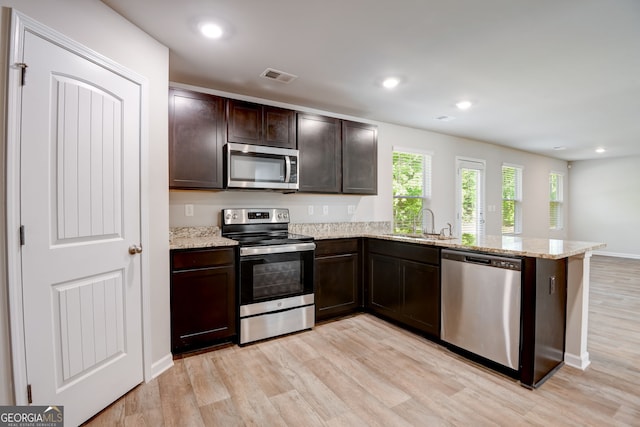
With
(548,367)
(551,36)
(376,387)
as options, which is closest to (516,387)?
(548,367)

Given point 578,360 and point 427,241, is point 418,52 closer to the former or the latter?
point 427,241

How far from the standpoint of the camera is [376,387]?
2133 mm

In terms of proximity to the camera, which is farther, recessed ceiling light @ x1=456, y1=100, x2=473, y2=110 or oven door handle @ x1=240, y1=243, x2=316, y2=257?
recessed ceiling light @ x1=456, y1=100, x2=473, y2=110

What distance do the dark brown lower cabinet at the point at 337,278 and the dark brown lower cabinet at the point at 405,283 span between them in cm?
16

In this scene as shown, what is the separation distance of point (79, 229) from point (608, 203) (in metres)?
10.1

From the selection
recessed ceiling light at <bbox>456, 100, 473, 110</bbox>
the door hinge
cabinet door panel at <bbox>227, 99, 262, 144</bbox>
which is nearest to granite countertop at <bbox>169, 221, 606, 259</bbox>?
cabinet door panel at <bbox>227, 99, 262, 144</bbox>

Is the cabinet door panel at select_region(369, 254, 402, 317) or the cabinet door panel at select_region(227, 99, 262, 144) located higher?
the cabinet door panel at select_region(227, 99, 262, 144)

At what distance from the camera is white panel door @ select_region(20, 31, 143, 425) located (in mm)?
1531

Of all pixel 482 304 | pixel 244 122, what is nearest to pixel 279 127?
pixel 244 122

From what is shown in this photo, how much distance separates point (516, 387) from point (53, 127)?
3223 millimetres

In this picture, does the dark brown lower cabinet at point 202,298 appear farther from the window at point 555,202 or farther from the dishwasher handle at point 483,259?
the window at point 555,202

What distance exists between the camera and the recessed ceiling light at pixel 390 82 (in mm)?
2947

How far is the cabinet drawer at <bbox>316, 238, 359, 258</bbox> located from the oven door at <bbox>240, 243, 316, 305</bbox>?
0.16 meters

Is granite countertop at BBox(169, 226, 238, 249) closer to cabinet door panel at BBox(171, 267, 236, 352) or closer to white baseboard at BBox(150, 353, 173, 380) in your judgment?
cabinet door panel at BBox(171, 267, 236, 352)
